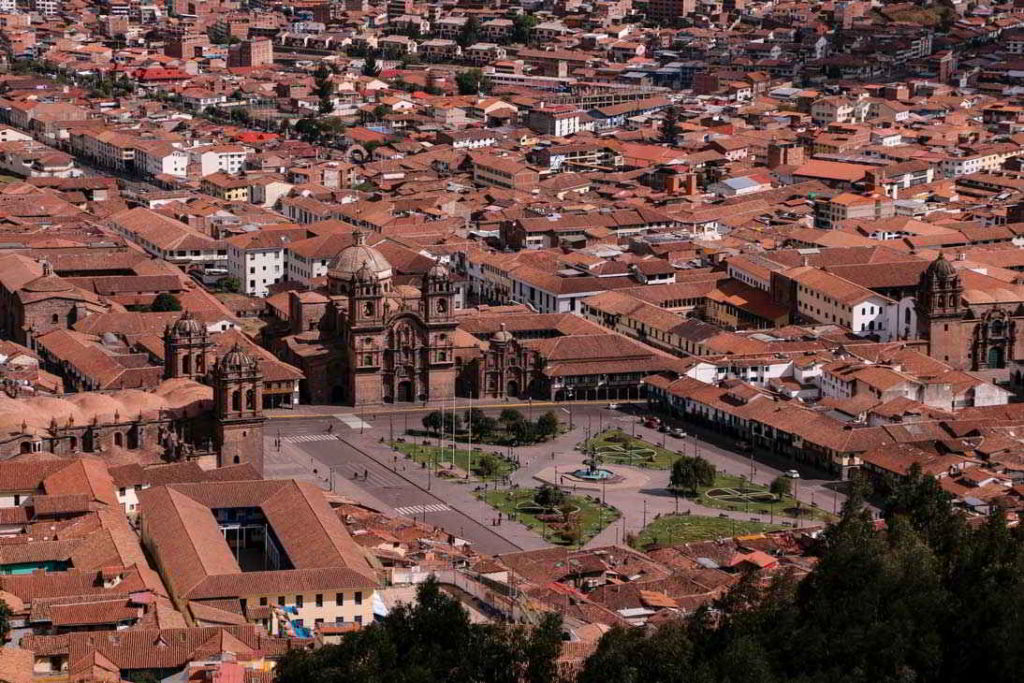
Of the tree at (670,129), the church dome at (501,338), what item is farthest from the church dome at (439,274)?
the tree at (670,129)

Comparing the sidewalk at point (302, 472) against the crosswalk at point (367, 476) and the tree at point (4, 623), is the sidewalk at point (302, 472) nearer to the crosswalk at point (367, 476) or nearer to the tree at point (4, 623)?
the crosswalk at point (367, 476)

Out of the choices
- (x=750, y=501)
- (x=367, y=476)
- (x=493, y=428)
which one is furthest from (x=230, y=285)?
(x=750, y=501)

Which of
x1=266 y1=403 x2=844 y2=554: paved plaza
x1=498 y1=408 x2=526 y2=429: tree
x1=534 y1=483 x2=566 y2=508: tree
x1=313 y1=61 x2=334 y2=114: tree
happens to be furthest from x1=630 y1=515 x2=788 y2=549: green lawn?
x1=313 y1=61 x2=334 y2=114: tree

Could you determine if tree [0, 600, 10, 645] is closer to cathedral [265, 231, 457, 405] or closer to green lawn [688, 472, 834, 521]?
green lawn [688, 472, 834, 521]

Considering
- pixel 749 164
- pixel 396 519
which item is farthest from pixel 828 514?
pixel 749 164

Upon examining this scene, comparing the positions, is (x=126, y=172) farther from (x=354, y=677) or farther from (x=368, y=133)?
(x=354, y=677)

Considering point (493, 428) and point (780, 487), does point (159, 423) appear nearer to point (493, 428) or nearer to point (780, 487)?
point (493, 428)
